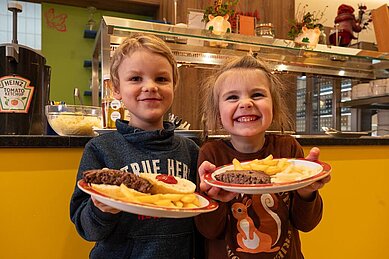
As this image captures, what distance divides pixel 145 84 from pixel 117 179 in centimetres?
32

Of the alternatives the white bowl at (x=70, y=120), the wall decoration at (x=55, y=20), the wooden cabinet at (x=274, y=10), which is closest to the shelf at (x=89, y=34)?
the wall decoration at (x=55, y=20)

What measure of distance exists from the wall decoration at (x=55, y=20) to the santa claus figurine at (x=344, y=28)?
2920 millimetres

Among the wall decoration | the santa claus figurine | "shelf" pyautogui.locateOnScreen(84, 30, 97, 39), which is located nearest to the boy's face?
the santa claus figurine

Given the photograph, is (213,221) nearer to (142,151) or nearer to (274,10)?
(142,151)

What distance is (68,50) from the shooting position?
4039 mm

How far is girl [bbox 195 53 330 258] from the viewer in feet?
3.06

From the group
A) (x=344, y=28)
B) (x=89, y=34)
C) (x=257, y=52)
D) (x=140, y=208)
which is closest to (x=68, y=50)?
(x=89, y=34)

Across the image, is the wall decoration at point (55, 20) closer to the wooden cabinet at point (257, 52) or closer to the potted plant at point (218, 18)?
the wooden cabinet at point (257, 52)

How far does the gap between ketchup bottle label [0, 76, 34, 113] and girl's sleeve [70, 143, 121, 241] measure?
0.38 meters

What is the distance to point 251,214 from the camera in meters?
0.96

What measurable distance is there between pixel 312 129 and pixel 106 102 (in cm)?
303

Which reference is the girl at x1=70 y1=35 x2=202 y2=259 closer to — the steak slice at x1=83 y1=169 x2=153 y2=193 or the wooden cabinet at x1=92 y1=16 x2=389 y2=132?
the steak slice at x1=83 y1=169 x2=153 y2=193

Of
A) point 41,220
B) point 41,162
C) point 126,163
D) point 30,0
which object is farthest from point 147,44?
point 30,0

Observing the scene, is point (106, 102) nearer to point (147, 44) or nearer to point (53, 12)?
point (147, 44)
